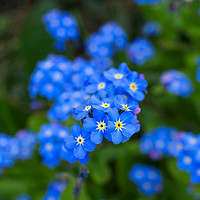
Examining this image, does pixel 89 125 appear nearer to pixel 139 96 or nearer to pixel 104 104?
pixel 104 104

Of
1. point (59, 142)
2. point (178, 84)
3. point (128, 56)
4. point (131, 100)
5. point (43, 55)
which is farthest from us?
point (43, 55)

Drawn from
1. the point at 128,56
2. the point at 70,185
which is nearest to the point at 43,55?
the point at 128,56

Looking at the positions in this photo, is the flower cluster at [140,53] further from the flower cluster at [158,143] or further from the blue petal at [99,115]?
the blue petal at [99,115]

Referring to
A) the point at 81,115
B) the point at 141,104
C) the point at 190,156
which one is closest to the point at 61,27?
the point at 141,104

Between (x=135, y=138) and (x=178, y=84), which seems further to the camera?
(x=135, y=138)

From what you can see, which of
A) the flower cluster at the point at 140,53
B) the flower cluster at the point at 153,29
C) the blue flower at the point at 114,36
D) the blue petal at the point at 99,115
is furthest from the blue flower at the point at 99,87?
the flower cluster at the point at 153,29

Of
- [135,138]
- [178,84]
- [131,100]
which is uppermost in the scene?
[131,100]

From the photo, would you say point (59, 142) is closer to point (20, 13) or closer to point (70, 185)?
point (70, 185)
